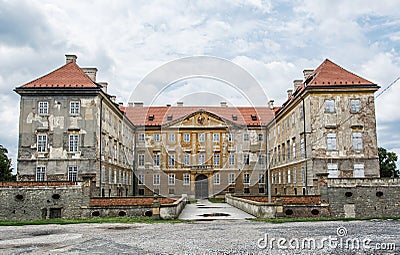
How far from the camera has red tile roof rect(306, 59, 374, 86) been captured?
92.0 ft

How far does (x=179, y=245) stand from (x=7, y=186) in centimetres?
1367

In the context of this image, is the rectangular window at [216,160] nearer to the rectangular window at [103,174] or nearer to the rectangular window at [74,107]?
the rectangular window at [103,174]

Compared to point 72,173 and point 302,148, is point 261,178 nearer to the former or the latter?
point 302,148

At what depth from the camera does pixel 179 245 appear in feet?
34.4

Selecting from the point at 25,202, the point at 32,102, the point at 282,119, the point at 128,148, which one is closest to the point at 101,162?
the point at 32,102

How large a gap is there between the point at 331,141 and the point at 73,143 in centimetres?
1739

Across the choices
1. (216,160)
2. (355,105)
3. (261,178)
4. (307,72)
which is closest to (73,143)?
(355,105)

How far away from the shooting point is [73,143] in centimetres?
2708

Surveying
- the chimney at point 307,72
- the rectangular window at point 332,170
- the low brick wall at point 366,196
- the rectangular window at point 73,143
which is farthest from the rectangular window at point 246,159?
the low brick wall at point 366,196

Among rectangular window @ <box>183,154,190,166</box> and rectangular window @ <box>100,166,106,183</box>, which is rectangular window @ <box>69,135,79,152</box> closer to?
rectangular window @ <box>100,166,106,183</box>

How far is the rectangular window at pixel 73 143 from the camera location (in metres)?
27.0

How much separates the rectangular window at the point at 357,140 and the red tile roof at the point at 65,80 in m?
17.8

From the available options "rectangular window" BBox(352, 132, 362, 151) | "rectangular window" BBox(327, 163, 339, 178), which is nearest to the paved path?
"rectangular window" BBox(327, 163, 339, 178)

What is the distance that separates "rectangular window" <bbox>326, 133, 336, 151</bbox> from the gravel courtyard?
46.3 feet
